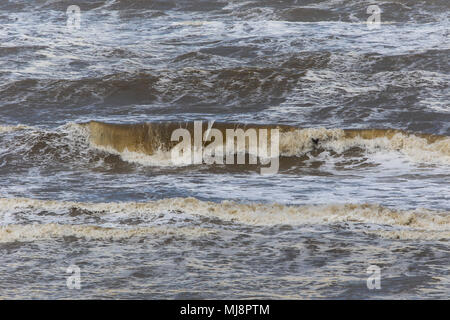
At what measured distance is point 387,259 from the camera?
6.80 metres

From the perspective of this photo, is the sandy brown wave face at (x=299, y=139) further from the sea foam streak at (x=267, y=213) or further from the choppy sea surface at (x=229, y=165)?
the sea foam streak at (x=267, y=213)

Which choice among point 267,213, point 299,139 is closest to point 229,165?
point 299,139

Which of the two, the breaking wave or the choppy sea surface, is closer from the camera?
the choppy sea surface

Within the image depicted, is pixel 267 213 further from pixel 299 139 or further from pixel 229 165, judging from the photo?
pixel 299 139

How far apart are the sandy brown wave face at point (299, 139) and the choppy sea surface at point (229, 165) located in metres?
0.03

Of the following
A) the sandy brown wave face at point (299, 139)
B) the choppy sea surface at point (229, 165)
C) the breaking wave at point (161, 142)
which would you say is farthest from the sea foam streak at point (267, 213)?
the sandy brown wave face at point (299, 139)

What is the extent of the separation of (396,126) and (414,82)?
7.79ft

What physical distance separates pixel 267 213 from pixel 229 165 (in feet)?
9.36

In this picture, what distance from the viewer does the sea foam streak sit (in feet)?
25.3

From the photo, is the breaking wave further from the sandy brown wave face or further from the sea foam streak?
the sea foam streak

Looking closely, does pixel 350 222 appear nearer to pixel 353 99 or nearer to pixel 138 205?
pixel 138 205

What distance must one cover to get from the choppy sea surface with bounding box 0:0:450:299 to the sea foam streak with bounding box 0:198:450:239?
27 millimetres

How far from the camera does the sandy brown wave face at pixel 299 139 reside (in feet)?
37.6

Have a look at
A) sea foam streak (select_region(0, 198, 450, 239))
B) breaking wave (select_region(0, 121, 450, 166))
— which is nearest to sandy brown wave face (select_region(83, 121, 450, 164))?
breaking wave (select_region(0, 121, 450, 166))
